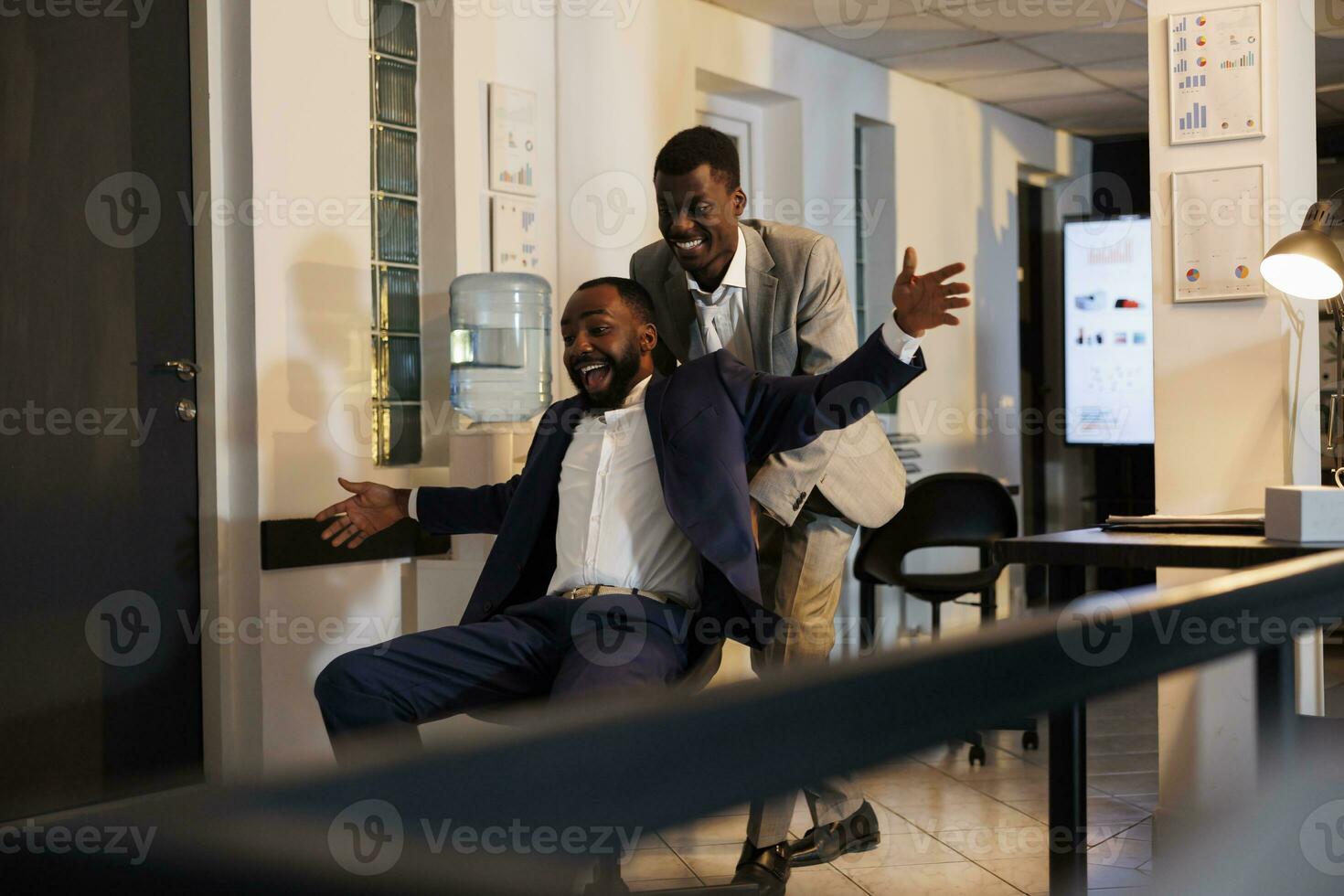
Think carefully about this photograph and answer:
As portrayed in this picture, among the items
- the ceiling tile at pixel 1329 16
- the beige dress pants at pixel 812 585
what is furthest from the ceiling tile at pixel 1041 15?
the beige dress pants at pixel 812 585

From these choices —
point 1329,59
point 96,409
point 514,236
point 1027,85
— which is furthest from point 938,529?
point 1329,59

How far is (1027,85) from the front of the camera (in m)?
6.53

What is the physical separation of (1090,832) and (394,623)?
1.95 m

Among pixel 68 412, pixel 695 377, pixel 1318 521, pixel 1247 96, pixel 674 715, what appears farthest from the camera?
pixel 68 412

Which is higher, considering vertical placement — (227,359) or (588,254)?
(588,254)

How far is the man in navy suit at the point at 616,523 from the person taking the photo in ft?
7.69

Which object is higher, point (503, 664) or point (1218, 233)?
point (1218, 233)

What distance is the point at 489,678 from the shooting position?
2387mm

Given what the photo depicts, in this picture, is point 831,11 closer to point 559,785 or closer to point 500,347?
point 500,347

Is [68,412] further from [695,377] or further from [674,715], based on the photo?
[674,715]

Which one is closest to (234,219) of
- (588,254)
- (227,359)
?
(227,359)

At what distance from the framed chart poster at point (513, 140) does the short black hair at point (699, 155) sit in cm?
148

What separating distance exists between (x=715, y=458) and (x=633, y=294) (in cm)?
46

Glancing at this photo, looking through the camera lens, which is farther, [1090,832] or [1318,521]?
[1090,832]
